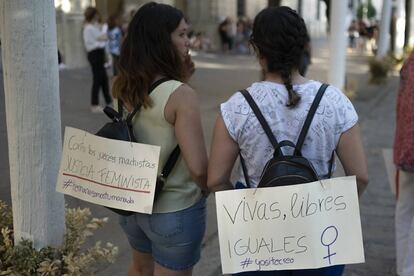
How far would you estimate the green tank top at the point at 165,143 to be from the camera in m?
2.32

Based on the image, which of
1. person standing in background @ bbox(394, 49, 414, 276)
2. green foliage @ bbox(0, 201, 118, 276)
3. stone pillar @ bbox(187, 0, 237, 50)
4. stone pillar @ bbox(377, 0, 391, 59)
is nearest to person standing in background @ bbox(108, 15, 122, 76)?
stone pillar @ bbox(377, 0, 391, 59)

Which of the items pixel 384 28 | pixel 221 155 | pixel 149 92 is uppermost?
pixel 149 92

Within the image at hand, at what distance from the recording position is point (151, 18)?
7.57 ft

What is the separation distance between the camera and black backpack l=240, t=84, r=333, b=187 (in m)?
2.04

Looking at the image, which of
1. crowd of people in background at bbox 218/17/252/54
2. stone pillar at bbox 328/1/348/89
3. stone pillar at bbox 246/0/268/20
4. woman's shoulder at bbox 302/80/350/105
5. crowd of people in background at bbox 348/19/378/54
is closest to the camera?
woman's shoulder at bbox 302/80/350/105

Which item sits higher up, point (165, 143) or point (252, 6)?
point (252, 6)

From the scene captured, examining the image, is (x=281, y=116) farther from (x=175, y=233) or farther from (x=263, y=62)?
(x=175, y=233)

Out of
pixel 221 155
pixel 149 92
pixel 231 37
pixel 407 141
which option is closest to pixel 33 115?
pixel 149 92

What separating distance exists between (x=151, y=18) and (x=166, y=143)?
1.64 ft

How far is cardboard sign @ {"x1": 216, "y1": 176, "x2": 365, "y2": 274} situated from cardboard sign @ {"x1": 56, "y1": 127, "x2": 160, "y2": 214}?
1.18ft

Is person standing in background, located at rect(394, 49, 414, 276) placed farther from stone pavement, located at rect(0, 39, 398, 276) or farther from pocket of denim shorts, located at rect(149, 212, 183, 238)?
pocket of denim shorts, located at rect(149, 212, 183, 238)

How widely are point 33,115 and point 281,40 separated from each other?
3.55ft

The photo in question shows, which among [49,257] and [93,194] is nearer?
→ [93,194]

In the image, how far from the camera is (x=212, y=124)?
893 centimetres
